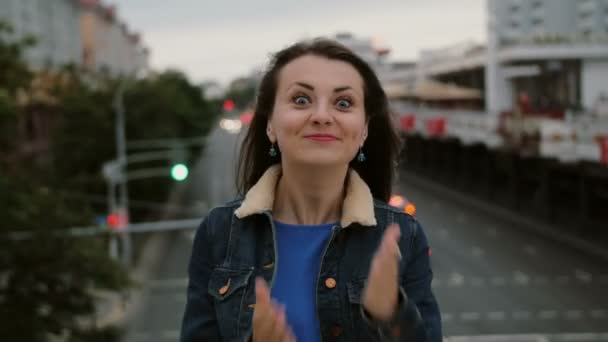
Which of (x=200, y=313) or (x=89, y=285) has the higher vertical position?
(x=200, y=313)

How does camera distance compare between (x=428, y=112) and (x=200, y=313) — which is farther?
(x=428, y=112)

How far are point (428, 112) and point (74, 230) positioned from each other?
3787 cm

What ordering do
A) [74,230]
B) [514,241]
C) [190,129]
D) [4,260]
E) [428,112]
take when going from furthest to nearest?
1. [190,129]
2. [428,112]
3. [514,241]
4. [74,230]
5. [4,260]

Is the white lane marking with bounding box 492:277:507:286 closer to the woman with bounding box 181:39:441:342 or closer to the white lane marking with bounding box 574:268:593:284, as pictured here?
the white lane marking with bounding box 574:268:593:284

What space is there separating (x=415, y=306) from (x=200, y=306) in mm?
652

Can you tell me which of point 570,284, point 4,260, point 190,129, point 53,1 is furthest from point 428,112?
point 4,260

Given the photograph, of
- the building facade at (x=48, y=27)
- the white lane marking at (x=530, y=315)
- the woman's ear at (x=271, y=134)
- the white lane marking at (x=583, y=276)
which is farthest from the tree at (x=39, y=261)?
the building facade at (x=48, y=27)

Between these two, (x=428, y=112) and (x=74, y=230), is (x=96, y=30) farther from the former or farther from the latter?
(x=74, y=230)

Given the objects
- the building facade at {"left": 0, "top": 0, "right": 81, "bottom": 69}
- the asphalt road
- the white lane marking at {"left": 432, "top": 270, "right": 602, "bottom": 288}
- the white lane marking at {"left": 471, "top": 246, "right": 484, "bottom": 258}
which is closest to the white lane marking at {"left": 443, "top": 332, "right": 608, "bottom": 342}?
the asphalt road

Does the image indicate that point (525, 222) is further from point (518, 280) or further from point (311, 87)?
point (311, 87)

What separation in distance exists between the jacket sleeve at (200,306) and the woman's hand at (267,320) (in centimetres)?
34

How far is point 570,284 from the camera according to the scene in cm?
3023

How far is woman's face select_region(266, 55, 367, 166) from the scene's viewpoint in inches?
91.7

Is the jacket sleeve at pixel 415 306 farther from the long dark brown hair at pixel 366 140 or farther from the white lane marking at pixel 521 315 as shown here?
the white lane marking at pixel 521 315
